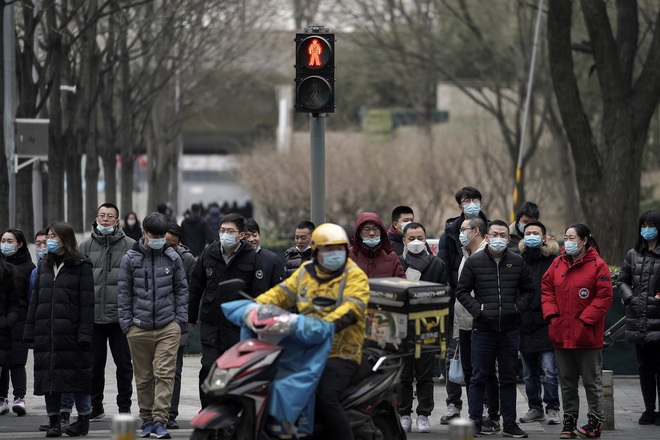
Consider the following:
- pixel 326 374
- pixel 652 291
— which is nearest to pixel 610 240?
pixel 652 291

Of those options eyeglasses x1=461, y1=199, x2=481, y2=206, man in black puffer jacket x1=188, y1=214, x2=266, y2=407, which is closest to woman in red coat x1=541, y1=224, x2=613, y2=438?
eyeglasses x1=461, y1=199, x2=481, y2=206

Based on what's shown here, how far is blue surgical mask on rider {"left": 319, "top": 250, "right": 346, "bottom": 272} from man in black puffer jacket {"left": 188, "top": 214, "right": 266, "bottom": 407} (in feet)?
8.33

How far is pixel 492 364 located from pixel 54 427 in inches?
151

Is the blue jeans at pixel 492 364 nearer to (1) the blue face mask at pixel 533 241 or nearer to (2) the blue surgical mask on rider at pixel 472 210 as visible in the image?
(1) the blue face mask at pixel 533 241

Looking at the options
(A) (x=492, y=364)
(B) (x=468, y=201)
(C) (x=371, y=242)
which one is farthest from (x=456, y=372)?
(B) (x=468, y=201)

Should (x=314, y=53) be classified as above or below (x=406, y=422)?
above

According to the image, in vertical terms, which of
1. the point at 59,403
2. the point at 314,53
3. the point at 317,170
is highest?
the point at 314,53

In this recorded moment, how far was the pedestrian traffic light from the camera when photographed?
1350cm

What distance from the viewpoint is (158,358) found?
12.1 m

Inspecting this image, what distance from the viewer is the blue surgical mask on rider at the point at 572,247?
12329 millimetres

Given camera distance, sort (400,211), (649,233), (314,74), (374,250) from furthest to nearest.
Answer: (400,211), (314,74), (649,233), (374,250)

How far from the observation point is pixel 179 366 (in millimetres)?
13367

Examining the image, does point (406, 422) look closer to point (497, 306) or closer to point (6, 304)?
point (497, 306)

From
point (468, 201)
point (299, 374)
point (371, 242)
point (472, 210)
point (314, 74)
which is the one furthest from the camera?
point (468, 201)
